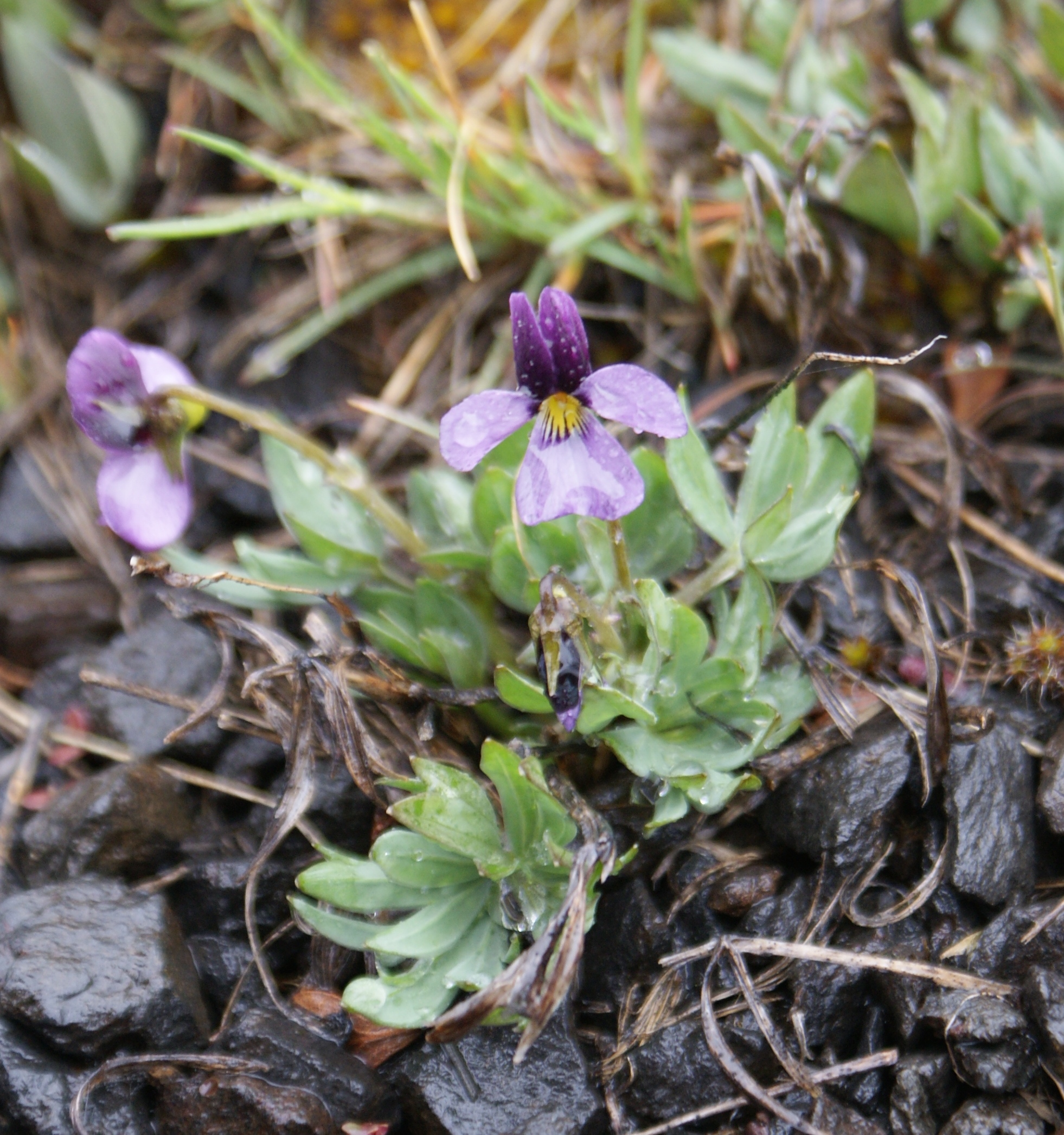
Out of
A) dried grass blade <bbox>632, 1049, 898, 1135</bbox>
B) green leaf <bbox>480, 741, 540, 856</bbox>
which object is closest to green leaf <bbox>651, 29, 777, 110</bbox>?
green leaf <bbox>480, 741, 540, 856</bbox>

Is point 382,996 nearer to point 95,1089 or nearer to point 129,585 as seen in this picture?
point 95,1089

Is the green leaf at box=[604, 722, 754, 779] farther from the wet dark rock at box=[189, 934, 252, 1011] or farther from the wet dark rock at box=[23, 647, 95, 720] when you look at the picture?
the wet dark rock at box=[23, 647, 95, 720]

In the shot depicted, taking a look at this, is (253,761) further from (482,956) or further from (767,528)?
(767,528)

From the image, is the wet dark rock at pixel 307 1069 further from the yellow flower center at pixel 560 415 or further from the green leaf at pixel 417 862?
the yellow flower center at pixel 560 415

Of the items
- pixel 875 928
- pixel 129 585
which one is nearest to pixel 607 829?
pixel 875 928

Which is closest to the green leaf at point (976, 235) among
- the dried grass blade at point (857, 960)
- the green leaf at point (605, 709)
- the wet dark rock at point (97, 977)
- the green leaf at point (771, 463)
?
the green leaf at point (771, 463)

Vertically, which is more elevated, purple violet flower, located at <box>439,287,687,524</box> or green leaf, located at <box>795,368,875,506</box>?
purple violet flower, located at <box>439,287,687,524</box>
